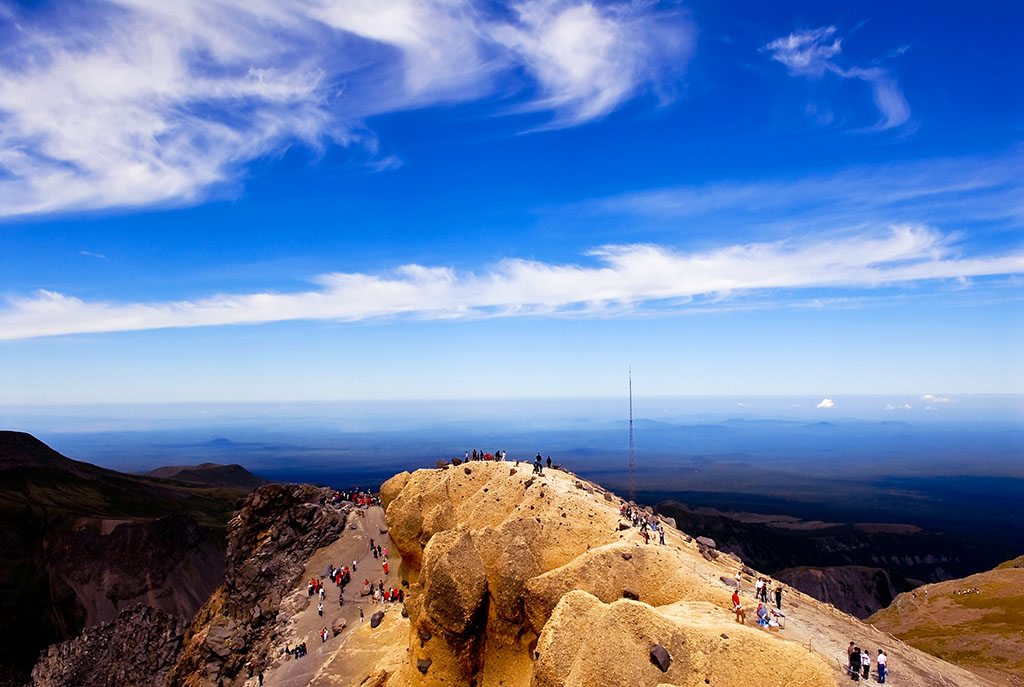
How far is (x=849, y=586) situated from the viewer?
101500 mm

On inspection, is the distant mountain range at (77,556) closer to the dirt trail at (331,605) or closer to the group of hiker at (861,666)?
the dirt trail at (331,605)

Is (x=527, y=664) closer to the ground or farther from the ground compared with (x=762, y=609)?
closer to the ground

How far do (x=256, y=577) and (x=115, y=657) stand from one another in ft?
114

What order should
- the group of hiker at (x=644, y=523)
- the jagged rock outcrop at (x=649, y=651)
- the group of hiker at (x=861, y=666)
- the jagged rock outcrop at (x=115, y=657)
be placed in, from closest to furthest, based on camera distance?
the jagged rock outcrop at (x=649, y=651) < the group of hiker at (x=861, y=666) < the group of hiker at (x=644, y=523) < the jagged rock outcrop at (x=115, y=657)

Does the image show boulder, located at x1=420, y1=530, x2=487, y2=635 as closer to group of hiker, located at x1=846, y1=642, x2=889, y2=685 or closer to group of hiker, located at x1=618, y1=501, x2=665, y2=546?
group of hiker, located at x1=618, y1=501, x2=665, y2=546

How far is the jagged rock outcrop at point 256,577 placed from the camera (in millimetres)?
44594

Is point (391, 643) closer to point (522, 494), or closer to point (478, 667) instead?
point (478, 667)

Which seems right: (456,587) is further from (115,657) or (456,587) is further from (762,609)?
(115,657)

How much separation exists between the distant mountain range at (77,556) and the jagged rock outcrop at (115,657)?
5.08 meters

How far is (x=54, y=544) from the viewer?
93.9 meters

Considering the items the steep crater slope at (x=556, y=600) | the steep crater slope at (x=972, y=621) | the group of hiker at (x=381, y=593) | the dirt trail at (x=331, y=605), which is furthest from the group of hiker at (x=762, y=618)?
the steep crater slope at (x=972, y=621)

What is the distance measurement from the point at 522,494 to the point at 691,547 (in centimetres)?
1086

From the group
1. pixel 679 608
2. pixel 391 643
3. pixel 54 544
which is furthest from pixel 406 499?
pixel 54 544

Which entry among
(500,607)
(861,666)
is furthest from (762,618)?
(500,607)
